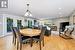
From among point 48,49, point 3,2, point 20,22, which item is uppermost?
point 3,2

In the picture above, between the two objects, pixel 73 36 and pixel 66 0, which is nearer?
pixel 66 0

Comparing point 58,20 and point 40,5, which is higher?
point 40,5

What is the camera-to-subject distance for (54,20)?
19.2m

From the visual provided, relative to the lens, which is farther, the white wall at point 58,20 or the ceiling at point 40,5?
the white wall at point 58,20

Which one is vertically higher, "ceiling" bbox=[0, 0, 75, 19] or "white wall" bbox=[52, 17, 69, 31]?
"ceiling" bbox=[0, 0, 75, 19]

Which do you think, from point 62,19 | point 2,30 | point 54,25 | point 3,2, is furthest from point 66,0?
point 54,25

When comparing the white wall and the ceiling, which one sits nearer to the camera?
the ceiling

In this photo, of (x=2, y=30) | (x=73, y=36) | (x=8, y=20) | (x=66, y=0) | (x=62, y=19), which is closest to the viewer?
(x=66, y=0)

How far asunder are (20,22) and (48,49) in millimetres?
9175

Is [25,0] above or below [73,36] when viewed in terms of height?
above

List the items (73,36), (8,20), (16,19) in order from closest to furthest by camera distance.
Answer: (73,36) < (8,20) < (16,19)

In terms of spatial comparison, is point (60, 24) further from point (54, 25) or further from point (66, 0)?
point (66, 0)

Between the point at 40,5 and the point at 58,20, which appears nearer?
the point at 40,5

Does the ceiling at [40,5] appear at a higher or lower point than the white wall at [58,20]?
higher
